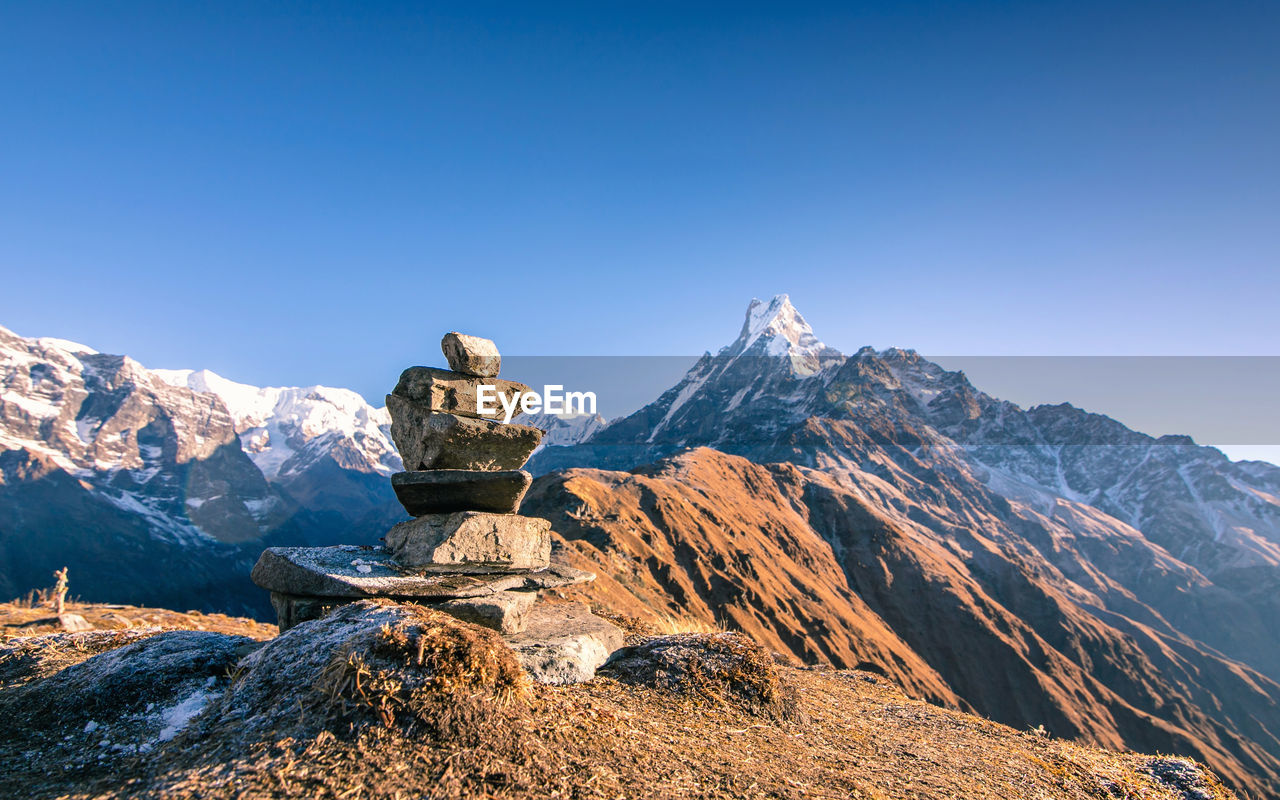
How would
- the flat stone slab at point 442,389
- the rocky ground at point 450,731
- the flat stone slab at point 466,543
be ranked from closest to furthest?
the rocky ground at point 450,731, the flat stone slab at point 466,543, the flat stone slab at point 442,389

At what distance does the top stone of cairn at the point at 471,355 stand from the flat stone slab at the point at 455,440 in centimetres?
78

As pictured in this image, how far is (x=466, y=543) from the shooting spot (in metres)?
8.12

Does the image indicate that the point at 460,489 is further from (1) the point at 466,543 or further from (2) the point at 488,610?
(2) the point at 488,610

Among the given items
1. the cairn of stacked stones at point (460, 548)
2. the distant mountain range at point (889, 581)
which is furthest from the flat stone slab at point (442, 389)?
the distant mountain range at point (889, 581)

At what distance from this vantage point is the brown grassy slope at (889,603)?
2450 inches

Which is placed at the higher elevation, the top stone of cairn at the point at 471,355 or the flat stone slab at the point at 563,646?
the top stone of cairn at the point at 471,355

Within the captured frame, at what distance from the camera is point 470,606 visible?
305 inches

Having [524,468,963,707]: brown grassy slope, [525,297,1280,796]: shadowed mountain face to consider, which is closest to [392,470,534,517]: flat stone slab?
[524,468,963,707]: brown grassy slope

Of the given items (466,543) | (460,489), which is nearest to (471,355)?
(460,489)

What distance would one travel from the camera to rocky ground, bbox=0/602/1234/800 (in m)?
3.92

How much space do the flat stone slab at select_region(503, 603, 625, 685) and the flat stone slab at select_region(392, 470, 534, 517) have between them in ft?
6.17

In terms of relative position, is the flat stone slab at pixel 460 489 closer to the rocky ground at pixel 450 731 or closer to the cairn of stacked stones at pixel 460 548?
the cairn of stacked stones at pixel 460 548

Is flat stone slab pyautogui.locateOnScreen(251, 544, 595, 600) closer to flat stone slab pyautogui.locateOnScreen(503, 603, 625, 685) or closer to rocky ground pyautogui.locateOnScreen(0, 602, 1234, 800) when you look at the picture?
flat stone slab pyautogui.locateOnScreen(503, 603, 625, 685)

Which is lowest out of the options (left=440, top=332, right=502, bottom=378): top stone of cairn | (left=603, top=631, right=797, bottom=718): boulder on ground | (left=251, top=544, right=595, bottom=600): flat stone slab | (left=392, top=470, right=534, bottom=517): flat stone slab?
(left=603, top=631, right=797, bottom=718): boulder on ground
